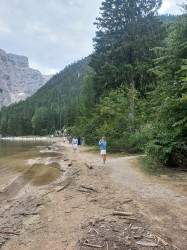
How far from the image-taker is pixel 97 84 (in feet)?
62.6

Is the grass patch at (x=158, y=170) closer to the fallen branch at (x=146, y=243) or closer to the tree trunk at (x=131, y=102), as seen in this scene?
the fallen branch at (x=146, y=243)

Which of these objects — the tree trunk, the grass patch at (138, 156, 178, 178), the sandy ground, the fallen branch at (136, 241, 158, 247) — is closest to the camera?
the fallen branch at (136, 241, 158, 247)

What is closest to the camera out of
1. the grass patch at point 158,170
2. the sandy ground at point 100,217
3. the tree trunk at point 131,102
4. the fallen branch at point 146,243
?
the fallen branch at point 146,243

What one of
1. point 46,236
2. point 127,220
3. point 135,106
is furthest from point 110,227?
point 135,106

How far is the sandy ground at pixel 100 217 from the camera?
134 inches

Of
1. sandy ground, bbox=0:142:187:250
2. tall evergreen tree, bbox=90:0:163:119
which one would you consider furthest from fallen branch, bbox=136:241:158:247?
tall evergreen tree, bbox=90:0:163:119

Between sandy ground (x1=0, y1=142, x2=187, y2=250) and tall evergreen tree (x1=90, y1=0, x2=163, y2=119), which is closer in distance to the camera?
sandy ground (x1=0, y1=142, x2=187, y2=250)

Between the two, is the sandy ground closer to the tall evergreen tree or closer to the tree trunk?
the tree trunk

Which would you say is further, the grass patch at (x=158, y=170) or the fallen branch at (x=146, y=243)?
the grass patch at (x=158, y=170)

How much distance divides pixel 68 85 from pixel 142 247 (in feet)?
597

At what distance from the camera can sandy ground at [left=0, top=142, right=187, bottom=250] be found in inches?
134

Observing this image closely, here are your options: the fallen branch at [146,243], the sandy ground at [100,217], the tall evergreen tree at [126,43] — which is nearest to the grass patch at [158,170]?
the sandy ground at [100,217]

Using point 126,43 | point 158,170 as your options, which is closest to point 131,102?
point 126,43

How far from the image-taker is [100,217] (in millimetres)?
4344
